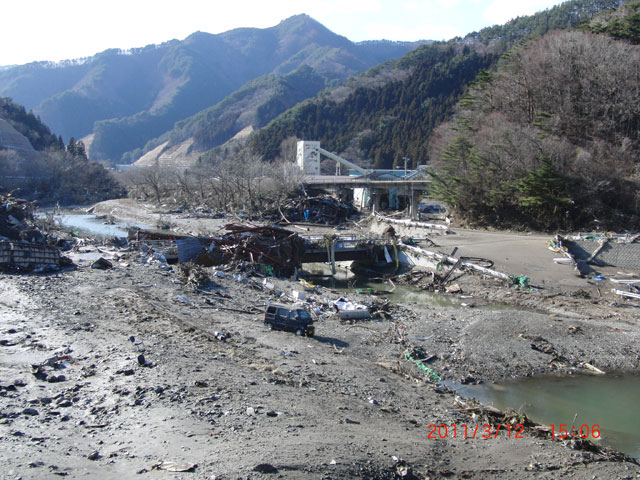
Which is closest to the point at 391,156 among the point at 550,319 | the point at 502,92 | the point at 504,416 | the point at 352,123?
the point at 352,123

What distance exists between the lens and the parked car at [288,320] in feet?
51.7

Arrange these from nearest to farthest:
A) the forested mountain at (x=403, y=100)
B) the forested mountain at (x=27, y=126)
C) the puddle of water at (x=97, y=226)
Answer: the puddle of water at (x=97, y=226) < the forested mountain at (x=403, y=100) < the forested mountain at (x=27, y=126)

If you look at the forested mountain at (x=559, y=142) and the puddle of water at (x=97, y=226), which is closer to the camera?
the forested mountain at (x=559, y=142)

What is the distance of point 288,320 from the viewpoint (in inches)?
624

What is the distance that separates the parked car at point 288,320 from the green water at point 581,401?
5.18 meters

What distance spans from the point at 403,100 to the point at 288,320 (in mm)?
91367

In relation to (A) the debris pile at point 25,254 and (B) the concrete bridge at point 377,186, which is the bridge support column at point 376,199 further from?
(A) the debris pile at point 25,254

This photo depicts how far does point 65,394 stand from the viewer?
9.33 metres

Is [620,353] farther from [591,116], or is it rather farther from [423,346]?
[591,116]

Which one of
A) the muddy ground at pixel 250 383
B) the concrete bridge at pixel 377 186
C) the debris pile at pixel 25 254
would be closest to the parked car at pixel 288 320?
the muddy ground at pixel 250 383

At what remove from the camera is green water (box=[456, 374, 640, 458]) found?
1116 cm

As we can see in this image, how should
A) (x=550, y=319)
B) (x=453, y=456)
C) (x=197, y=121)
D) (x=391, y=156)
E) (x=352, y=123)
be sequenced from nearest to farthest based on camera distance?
(x=453, y=456), (x=550, y=319), (x=391, y=156), (x=352, y=123), (x=197, y=121)

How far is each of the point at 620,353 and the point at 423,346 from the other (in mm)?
6336
